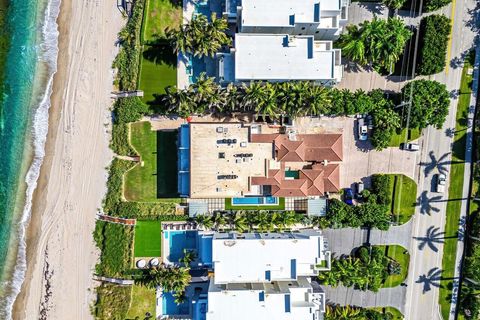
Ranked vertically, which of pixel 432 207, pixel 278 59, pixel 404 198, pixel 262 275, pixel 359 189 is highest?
pixel 278 59

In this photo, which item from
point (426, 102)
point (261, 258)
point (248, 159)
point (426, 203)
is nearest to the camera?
point (261, 258)

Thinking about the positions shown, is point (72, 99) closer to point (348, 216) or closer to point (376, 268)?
point (348, 216)

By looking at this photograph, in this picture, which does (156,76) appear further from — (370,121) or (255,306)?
(255,306)

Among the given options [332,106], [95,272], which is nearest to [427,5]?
[332,106]

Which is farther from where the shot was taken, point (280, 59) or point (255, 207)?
point (255, 207)

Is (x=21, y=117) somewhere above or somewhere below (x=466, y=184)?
above

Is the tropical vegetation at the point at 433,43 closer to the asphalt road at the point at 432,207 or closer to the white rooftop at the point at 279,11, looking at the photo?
the asphalt road at the point at 432,207

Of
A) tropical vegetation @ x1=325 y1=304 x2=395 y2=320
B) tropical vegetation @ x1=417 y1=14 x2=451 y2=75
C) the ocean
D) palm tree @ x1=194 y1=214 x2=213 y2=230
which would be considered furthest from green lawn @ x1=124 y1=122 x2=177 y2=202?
tropical vegetation @ x1=417 y1=14 x2=451 y2=75

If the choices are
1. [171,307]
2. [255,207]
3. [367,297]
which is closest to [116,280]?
[171,307]
